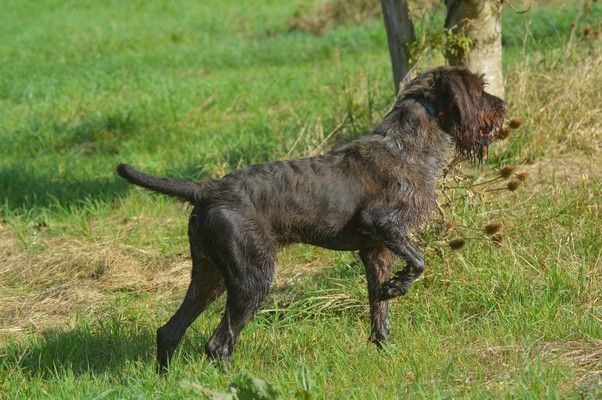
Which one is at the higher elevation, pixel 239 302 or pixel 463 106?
pixel 463 106

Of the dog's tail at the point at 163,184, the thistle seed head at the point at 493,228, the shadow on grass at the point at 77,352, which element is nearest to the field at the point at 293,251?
the shadow on grass at the point at 77,352

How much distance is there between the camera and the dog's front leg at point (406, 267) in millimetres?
6254

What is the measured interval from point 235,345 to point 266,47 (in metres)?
11.9

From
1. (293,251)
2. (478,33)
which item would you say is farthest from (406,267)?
(478,33)

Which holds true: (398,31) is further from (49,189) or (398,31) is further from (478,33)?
(49,189)

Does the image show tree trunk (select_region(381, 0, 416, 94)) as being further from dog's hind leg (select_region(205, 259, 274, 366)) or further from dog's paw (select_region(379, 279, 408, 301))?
dog's hind leg (select_region(205, 259, 274, 366))

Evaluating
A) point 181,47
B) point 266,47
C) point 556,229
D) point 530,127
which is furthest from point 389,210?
point 181,47

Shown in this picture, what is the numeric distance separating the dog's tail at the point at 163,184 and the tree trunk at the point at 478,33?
3855 mm

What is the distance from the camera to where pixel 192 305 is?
6.38 metres

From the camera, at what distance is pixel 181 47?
1872 cm

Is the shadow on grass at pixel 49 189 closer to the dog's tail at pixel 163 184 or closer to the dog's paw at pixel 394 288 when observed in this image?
the dog's tail at pixel 163 184

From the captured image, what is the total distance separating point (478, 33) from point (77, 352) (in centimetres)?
463

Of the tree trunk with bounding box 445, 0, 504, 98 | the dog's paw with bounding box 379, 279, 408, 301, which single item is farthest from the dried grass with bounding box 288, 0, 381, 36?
the dog's paw with bounding box 379, 279, 408, 301

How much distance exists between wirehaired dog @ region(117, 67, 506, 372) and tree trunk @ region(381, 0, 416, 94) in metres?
2.81
